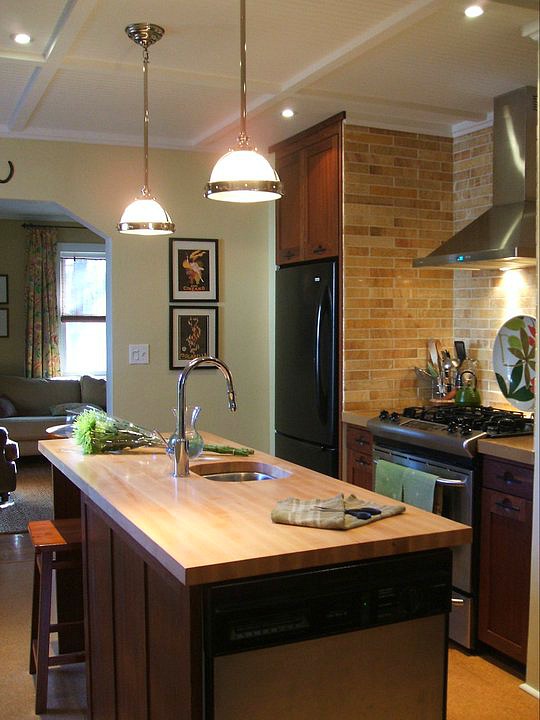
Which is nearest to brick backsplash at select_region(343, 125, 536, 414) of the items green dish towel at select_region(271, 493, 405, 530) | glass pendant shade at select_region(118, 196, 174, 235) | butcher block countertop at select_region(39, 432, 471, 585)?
glass pendant shade at select_region(118, 196, 174, 235)

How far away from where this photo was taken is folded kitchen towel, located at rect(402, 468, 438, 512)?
3.47 m

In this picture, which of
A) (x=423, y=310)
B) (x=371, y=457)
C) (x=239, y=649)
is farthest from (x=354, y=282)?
(x=239, y=649)

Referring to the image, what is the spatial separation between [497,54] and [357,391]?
193cm

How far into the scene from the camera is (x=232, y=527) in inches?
78.4

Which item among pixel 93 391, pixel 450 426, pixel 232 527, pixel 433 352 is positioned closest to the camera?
pixel 232 527

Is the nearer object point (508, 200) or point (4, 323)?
point (508, 200)

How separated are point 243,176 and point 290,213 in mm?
2536

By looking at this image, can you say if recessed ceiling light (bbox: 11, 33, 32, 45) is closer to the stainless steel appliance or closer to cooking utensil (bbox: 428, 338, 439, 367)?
the stainless steel appliance

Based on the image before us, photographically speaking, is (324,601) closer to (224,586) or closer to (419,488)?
(224,586)

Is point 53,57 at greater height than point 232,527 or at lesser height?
greater

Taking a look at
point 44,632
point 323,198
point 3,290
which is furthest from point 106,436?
point 3,290

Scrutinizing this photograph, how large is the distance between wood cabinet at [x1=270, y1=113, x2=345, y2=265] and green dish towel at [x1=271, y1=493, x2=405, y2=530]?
2.45 meters

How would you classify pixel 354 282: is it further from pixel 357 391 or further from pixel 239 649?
pixel 239 649

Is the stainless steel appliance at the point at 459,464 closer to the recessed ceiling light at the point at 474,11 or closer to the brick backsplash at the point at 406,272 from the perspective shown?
the brick backsplash at the point at 406,272
